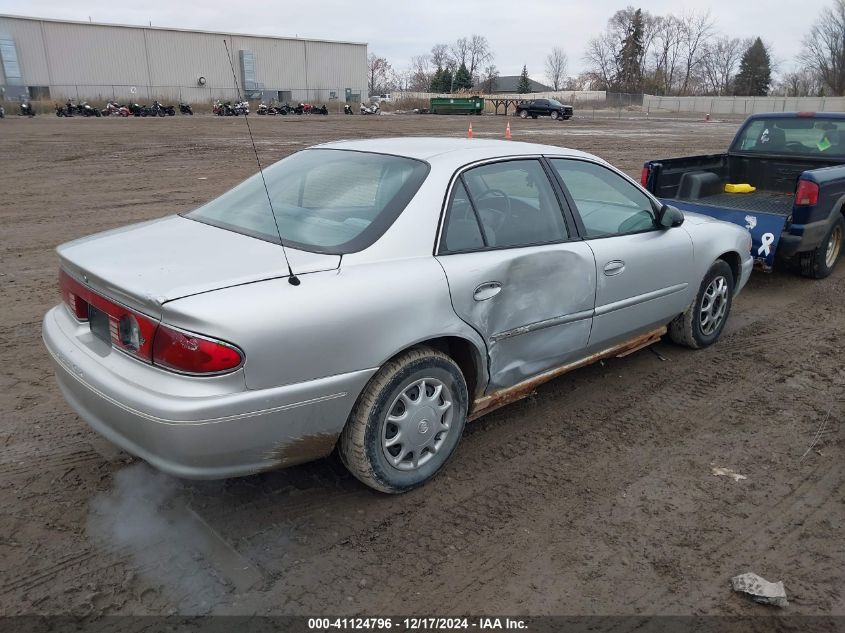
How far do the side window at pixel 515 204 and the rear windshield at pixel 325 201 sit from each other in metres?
0.36

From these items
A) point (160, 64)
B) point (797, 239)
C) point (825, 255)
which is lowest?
point (825, 255)

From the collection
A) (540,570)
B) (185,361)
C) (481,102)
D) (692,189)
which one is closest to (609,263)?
(540,570)

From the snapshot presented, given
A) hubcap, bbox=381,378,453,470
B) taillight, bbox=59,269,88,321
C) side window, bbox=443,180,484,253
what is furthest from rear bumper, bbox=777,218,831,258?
taillight, bbox=59,269,88,321

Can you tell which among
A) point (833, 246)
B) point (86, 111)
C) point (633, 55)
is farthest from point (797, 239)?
point (633, 55)

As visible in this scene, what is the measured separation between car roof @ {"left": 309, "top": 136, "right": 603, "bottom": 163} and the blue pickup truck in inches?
128

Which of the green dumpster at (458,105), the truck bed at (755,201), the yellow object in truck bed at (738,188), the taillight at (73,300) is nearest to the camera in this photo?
the taillight at (73,300)

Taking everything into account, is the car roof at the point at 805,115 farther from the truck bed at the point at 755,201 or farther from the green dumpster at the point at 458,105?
the green dumpster at the point at 458,105

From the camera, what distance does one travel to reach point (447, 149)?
3705 millimetres

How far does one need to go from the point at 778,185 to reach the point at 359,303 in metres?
7.18

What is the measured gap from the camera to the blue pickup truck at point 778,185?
6.42m

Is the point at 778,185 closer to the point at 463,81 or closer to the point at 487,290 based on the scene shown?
the point at 487,290

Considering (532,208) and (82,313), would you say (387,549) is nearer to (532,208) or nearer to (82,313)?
(82,313)

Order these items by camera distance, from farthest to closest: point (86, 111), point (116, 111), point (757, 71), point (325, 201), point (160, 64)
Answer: point (757, 71)
point (160, 64)
point (116, 111)
point (86, 111)
point (325, 201)

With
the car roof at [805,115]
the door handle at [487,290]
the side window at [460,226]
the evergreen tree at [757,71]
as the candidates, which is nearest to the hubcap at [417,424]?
the door handle at [487,290]
